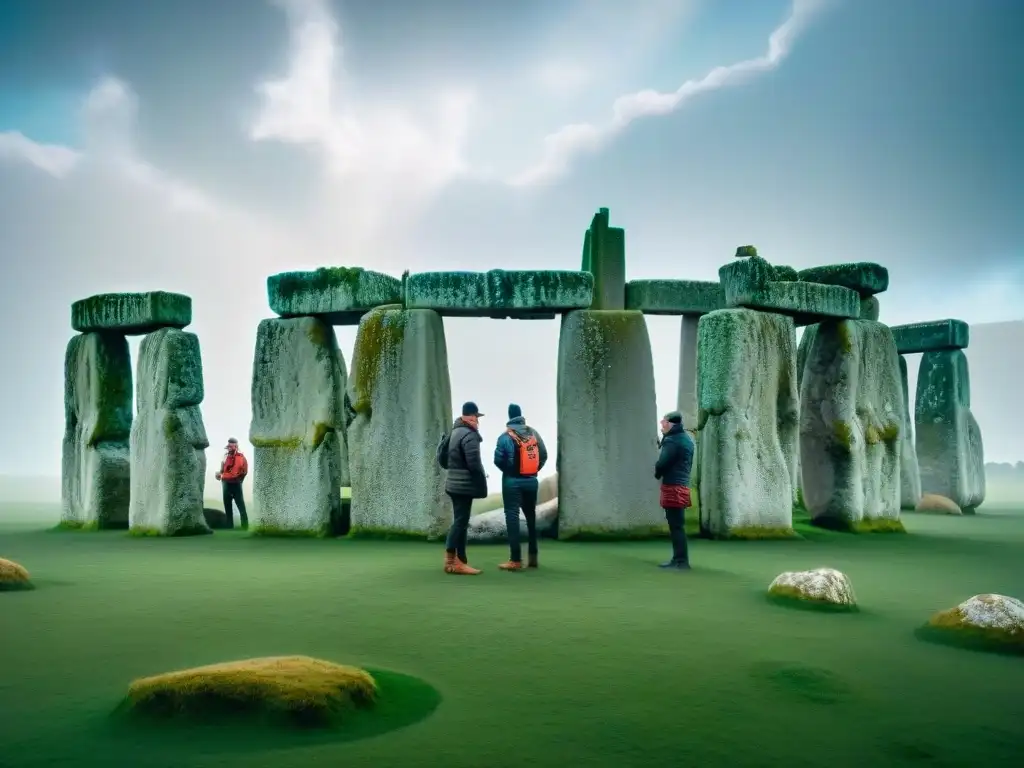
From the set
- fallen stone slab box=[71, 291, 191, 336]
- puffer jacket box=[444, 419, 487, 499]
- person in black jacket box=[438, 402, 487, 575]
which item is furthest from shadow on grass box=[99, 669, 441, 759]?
fallen stone slab box=[71, 291, 191, 336]

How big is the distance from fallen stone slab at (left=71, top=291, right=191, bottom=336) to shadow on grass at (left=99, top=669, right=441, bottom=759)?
361 inches

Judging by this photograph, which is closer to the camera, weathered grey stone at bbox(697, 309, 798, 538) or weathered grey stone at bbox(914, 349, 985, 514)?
weathered grey stone at bbox(697, 309, 798, 538)

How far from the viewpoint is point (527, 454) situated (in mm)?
7770

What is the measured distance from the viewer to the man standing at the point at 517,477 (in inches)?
305

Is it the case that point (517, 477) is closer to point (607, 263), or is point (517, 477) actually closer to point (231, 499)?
point (231, 499)

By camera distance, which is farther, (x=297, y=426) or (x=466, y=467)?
(x=297, y=426)

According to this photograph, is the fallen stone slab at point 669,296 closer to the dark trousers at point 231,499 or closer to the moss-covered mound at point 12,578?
the dark trousers at point 231,499

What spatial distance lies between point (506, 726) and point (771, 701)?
46.8 inches

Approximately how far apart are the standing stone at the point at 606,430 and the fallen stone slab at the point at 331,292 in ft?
7.59

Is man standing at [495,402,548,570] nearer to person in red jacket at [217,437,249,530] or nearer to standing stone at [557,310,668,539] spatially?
standing stone at [557,310,668,539]

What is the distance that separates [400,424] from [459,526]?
323cm

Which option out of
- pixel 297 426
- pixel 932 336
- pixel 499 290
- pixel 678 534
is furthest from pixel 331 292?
pixel 932 336

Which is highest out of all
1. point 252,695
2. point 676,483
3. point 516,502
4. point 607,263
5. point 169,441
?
point 607,263

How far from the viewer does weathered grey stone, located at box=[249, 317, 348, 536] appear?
1104 centimetres
